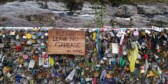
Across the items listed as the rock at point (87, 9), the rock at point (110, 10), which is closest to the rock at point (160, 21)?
the rock at point (110, 10)

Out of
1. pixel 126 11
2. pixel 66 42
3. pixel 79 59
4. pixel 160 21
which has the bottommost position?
pixel 79 59

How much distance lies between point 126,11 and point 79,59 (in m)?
1.31

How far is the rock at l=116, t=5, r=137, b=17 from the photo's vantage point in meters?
6.07

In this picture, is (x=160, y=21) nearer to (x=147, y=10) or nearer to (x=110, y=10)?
(x=147, y=10)

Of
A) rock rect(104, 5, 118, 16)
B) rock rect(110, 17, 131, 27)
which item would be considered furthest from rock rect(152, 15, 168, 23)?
rock rect(104, 5, 118, 16)

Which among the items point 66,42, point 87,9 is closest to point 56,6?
point 87,9

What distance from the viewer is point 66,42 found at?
5.61 metres

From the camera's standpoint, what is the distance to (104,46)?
5586 millimetres

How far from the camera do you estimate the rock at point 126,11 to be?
6.07m

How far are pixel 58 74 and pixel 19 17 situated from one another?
126cm

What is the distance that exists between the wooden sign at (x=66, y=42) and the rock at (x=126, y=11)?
929 millimetres

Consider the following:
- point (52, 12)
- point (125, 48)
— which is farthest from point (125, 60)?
point (52, 12)

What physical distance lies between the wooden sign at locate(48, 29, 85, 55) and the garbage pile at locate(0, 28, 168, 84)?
0.25 ft

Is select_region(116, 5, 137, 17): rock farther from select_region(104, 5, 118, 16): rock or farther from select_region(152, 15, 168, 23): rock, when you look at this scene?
select_region(152, 15, 168, 23): rock
